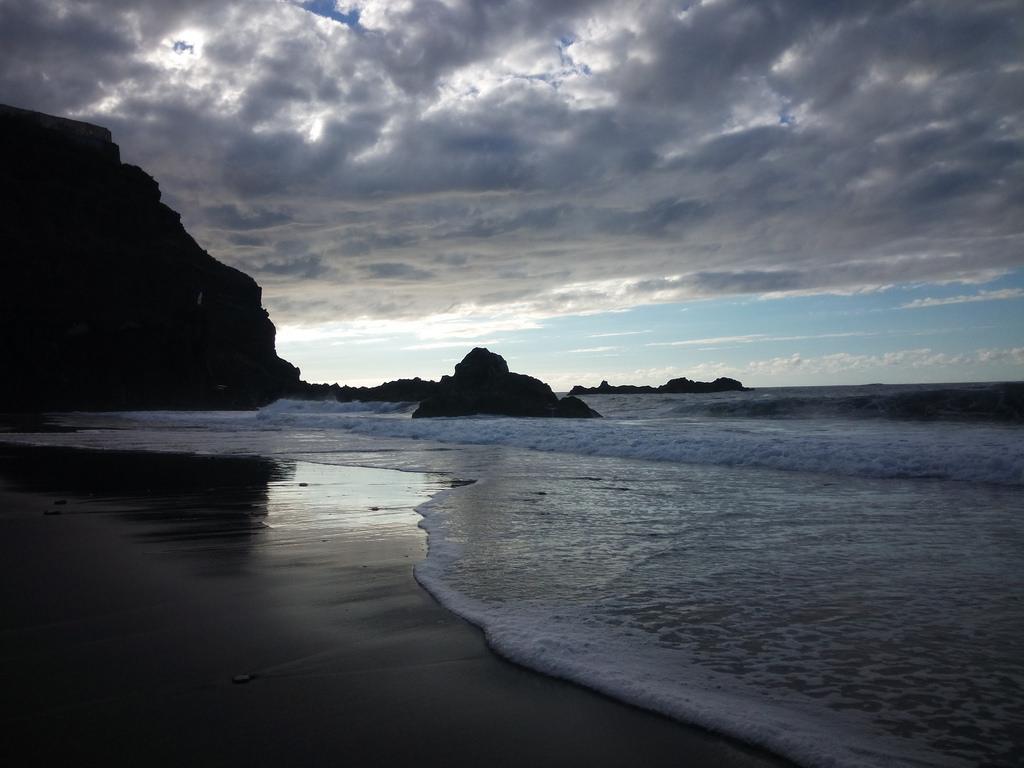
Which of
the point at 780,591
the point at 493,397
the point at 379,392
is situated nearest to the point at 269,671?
the point at 780,591

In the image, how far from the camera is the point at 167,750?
2.32 metres

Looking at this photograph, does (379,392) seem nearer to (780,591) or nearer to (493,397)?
(493,397)

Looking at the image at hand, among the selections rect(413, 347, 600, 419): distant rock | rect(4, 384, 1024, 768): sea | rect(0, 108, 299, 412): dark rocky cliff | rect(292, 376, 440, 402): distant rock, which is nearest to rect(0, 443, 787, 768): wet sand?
rect(4, 384, 1024, 768): sea

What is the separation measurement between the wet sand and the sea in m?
0.27

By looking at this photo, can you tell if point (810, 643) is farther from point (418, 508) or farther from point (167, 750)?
point (418, 508)

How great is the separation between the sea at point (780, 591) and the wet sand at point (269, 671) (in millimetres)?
267

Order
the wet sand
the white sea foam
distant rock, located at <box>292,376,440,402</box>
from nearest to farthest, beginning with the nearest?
the wet sand < the white sea foam < distant rock, located at <box>292,376,440,402</box>

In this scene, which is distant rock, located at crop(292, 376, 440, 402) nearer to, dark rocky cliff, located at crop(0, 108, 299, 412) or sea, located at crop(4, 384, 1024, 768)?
dark rocky cliff, located at crop(0, 108, 299, 412)

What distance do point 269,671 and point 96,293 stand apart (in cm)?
6140

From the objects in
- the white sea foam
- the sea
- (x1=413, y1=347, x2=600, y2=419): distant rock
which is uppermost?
(x1=413, y1=347, x2=600, y2=419): distant rock

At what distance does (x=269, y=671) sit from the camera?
10.00 feet

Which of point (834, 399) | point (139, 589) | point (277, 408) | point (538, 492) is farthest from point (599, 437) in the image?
point (277, 408)

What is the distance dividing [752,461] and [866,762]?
35.7ft

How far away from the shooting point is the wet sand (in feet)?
7.77
